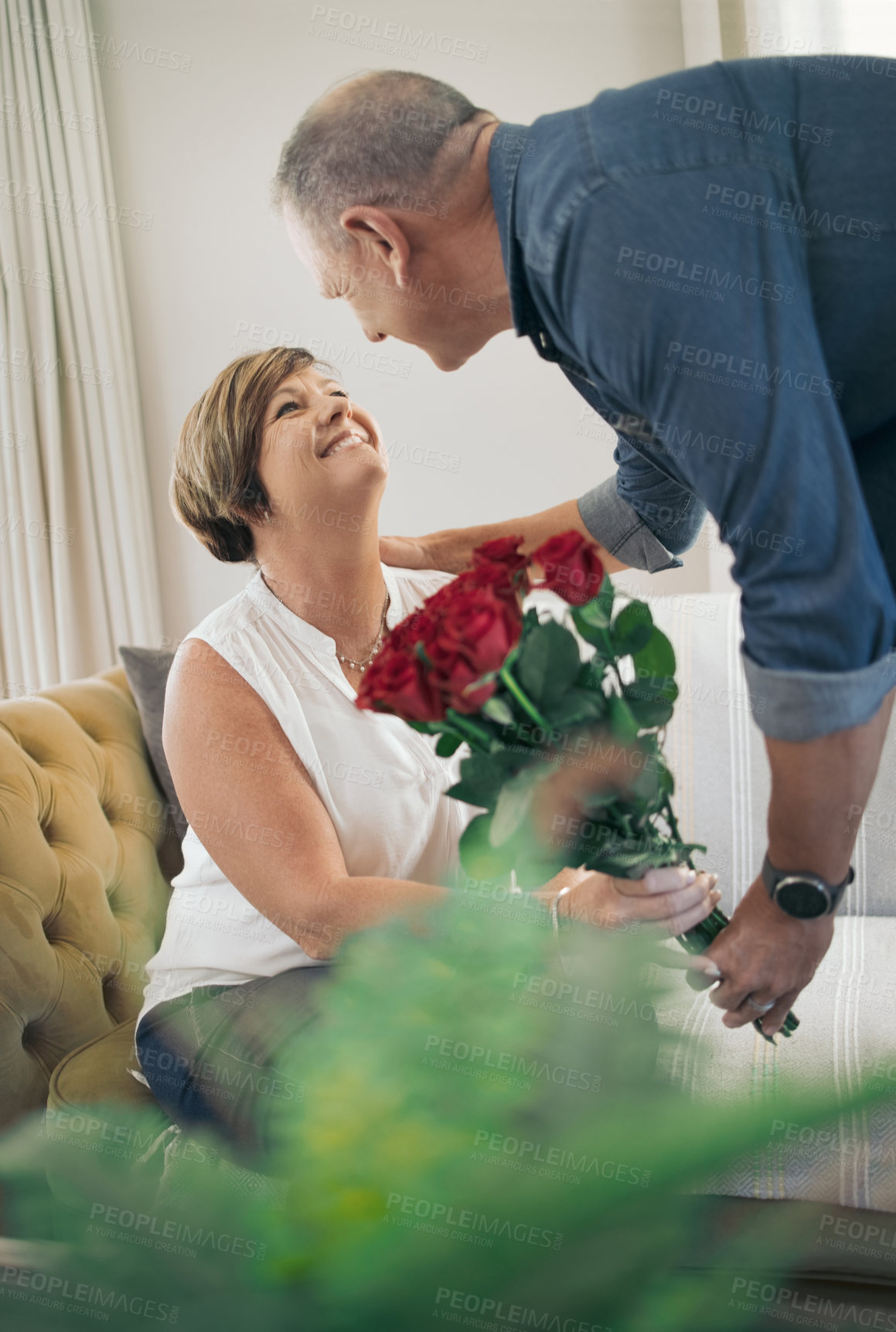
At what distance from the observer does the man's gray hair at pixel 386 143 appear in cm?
83

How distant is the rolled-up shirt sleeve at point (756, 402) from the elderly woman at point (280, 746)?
1.84 ft

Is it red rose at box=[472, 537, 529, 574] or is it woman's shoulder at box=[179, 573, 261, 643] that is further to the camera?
woman's shoulder at box=[179, 573, 261, 643]

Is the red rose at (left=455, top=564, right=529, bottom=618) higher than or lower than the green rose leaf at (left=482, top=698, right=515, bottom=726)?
higher

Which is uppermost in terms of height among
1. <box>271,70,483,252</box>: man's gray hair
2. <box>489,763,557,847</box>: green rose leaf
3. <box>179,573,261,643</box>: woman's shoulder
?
<box>271,70,483,252</box>: man's gray hair

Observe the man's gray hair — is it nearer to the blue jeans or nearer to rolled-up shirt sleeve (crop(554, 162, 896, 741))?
rolled-up shirt sleeve (crop(554, 162, 896, 741))

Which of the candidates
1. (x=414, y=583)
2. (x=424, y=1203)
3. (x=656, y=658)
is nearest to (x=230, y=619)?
(x=414, y=583)

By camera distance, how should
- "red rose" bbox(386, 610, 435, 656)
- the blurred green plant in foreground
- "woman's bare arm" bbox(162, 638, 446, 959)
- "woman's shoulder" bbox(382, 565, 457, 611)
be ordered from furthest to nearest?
"woman's shoulder" bbox(382, 565, 457, 611), "woman's bare arm" bbox(162, 638, 446, 959), "red rose" bbox(386, 610, 435, 656), the blurred green plant in foreground

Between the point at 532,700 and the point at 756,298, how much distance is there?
0.31 metres

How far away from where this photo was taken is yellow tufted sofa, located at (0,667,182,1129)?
1.30m

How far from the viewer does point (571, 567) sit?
729 millimetres

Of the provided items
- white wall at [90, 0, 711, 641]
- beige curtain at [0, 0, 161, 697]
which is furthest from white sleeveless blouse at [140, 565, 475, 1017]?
beige curtain at [0, 0, 161, 697]

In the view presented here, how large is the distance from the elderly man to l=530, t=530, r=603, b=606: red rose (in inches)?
3.6

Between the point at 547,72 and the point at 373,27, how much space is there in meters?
0.51

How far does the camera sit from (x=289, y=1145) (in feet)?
0.94
